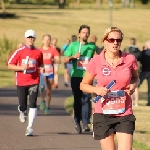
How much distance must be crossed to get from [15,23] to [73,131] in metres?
57.9

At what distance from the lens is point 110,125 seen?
25.4ft

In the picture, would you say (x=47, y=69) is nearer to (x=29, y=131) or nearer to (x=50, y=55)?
(x=50, y=55)

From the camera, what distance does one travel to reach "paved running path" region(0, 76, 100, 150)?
11.6 m

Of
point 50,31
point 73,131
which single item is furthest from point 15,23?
point 73,131

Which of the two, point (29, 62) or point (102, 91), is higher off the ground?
point (102, 91)

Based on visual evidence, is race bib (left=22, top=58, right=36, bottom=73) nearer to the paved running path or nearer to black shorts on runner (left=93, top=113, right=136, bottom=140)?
the paved running path

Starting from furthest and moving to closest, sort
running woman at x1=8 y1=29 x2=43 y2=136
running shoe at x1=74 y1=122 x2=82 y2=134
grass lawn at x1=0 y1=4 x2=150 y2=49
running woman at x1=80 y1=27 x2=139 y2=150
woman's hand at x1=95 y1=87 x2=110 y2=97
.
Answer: grass lawn at x1=0 y1=4 x2=150 y2=49 < running shoe at x1=74 y1=122 x2=82 y2=134 < running woman at x1=8 y1=29 x2=43 y2=136 < running woman at x1=80 y1=27 x2=139 y2=150 < woman's hand at x1=95 y1=87 x2=110 y2=97

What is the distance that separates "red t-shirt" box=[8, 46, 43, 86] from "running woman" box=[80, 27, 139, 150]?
5.22 metres

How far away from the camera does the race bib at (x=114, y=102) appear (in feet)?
25.3

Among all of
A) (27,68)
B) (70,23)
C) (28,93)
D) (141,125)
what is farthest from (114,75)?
(70,23)

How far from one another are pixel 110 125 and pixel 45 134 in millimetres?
5522

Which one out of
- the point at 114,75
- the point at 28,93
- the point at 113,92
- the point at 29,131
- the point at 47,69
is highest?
the point at 114,75

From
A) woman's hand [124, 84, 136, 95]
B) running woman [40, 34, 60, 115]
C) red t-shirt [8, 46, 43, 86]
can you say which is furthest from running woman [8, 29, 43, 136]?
woman's hand [124, 84, 136, 95]

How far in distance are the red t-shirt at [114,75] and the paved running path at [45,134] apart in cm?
364
